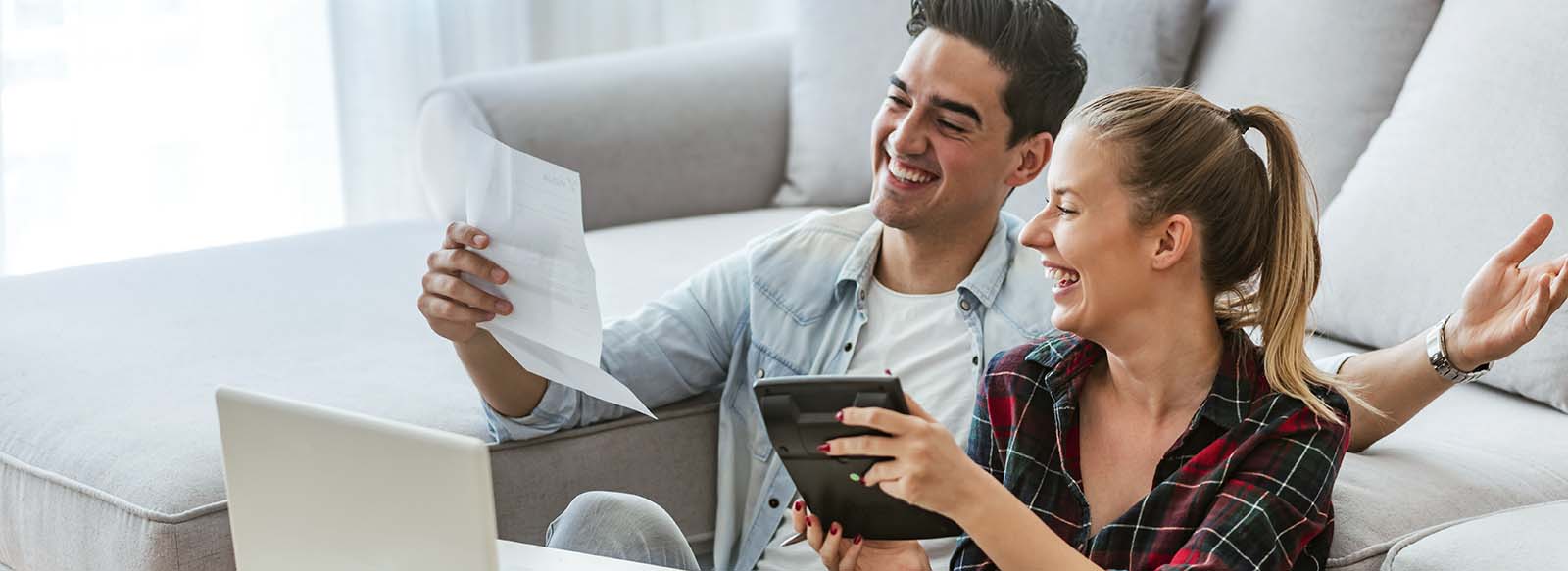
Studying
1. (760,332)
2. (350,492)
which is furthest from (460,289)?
(350,492)

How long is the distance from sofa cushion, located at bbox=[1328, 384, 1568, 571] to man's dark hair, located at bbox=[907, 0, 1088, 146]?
17.6 inches

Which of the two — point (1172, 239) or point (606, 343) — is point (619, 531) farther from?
point (1172, 239)

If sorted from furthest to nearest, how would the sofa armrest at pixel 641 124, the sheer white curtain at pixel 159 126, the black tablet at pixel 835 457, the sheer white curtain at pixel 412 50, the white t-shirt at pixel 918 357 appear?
the sheer white curtain at pixel 412 50, the sheer white curtain at pixel 159 126, the sofa armrest at pixel 641 124, the white t-shirt at pixel 918 357, the black tablet at pixel 835 457

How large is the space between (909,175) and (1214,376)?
0.40 meters

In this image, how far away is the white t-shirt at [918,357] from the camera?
150cm

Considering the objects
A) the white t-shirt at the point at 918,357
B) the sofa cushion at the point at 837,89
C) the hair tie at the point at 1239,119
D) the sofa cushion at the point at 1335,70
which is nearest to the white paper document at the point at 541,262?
the white t-shirt at the point at 918,357

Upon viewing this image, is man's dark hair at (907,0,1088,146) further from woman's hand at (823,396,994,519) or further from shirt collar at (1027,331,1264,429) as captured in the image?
woman's hand at (823,396,994,519)

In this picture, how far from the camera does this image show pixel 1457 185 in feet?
5.32

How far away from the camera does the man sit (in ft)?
4.96

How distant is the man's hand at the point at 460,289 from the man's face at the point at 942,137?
382 mm

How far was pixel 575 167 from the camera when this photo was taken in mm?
2436

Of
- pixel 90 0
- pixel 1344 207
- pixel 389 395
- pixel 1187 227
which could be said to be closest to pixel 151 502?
pixel 389 395

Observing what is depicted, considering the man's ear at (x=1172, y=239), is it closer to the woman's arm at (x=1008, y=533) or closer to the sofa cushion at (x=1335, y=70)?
the woman's arm at (x=1008, y=533)

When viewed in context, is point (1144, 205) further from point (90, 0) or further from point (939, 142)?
point (90, 0)
